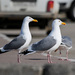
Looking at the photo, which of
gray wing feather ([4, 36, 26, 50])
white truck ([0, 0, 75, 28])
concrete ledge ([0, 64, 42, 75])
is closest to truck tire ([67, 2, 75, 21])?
white truck ([0, 0, 75, 28])

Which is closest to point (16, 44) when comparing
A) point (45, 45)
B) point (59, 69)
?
point (45, 45)

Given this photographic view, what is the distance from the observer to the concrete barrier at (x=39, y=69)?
5398 millimetres

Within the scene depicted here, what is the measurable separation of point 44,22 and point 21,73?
44.7 ft

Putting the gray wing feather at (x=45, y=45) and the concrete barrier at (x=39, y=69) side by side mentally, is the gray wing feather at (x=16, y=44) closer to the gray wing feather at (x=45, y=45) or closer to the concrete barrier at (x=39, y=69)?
the gray wing feather at (x=45, y=45)

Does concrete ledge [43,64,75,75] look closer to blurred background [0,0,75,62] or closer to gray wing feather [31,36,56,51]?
gray wing feather [31,36,56,51]

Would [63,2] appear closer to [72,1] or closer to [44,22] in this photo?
[72,1]

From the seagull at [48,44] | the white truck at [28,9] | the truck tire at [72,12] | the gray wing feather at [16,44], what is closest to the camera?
the seagull at [48,44]

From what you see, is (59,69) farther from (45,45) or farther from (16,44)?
(16,44)

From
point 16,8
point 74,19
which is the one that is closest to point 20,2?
point 16,8

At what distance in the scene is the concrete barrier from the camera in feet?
17.7

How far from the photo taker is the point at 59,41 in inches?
363

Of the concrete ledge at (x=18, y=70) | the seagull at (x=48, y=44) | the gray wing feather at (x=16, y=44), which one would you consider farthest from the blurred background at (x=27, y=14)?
the concrete ledge at (x=18, y=70)

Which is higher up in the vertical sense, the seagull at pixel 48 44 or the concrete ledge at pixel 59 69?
the concrete ledge at pixel 59 69

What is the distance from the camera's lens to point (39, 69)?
18.0 ft
